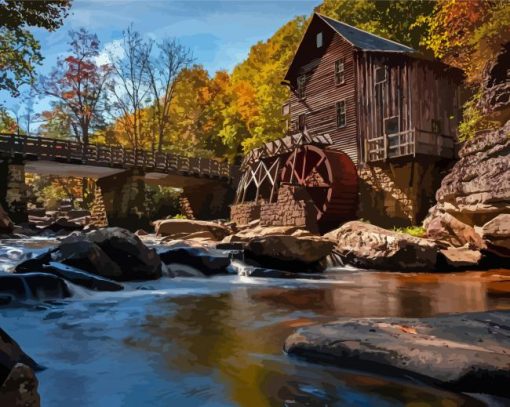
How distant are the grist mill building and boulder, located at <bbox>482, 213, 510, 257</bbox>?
6.46m

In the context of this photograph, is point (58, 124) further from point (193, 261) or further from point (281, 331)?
point (281, 331)

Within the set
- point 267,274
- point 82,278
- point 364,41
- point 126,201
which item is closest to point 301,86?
point 364,41

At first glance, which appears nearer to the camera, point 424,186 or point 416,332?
point 416,332

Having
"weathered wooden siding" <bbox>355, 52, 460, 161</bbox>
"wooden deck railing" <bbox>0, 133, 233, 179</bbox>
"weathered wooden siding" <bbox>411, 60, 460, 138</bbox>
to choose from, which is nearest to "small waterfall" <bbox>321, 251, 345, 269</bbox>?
"weathered wooden siding" <bbox>355, 52, 460, 161</bbox>

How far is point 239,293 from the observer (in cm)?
691

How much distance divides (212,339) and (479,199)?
882 cm

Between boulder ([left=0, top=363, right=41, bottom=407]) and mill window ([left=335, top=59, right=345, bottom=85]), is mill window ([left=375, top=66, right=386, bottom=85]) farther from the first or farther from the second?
boulder ([left=0, top=363, right=41, bottom=407])

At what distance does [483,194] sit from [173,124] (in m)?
28.3

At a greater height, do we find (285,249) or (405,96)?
(405,96)

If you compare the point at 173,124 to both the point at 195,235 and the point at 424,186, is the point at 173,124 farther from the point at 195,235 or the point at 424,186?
the point at 424,186

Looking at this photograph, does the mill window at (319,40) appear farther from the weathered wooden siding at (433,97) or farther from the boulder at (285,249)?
the boulder at (285,249)

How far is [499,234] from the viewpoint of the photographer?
9438 millimetres

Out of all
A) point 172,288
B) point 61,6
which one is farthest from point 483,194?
point 61,6

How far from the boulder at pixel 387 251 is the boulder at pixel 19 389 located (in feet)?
30.7
